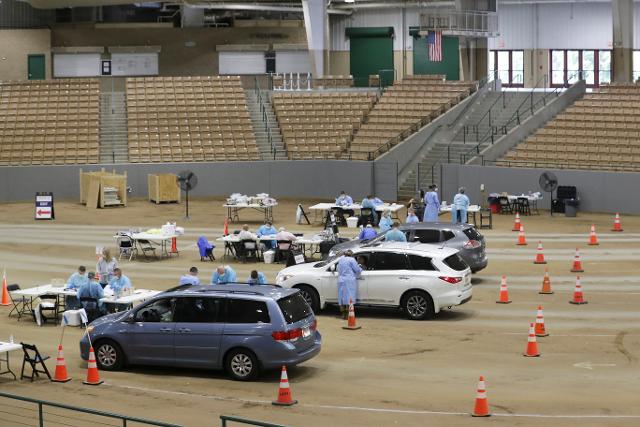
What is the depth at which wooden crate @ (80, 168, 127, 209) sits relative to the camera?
46.1 meters

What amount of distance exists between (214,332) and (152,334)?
114cm

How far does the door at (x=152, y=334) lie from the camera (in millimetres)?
19000

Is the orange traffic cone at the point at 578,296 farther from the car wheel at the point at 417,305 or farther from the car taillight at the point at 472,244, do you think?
the car wheel at the point at 417,305

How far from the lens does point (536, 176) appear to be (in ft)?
149

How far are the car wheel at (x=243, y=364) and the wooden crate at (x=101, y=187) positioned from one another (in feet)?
93.6

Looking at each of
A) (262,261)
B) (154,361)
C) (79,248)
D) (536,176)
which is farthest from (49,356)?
(536,176)

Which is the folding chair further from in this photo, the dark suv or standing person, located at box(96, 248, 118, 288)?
the dark suv

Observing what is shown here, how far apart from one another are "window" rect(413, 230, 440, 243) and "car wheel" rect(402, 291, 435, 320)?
14.2 feet

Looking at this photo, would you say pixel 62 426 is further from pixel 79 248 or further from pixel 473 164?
pixel 473 164

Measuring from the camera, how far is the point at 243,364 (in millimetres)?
18547

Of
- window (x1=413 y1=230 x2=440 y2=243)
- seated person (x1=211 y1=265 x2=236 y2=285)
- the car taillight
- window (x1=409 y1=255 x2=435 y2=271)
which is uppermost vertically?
window (x1=413 y1=230 x2=440 y2=243)

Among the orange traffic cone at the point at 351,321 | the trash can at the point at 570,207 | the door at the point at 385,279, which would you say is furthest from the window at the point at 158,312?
the trash can at the point at 570,207

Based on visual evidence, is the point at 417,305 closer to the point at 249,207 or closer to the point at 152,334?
the point at 152,334

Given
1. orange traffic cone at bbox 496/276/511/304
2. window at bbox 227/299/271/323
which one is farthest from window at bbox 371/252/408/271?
window at bbox 227/299/271/323
